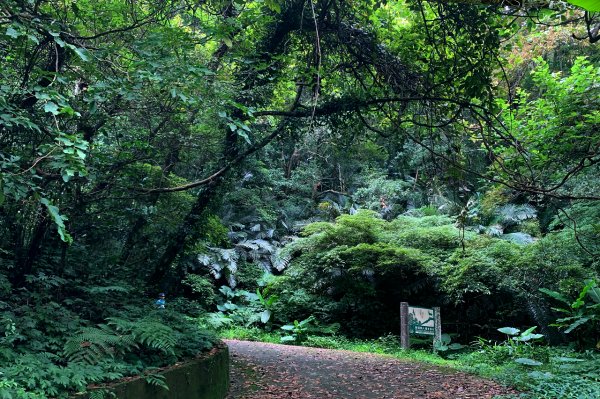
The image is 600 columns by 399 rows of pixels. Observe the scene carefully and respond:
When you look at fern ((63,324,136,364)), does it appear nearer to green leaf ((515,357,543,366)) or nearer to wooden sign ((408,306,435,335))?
green leaf ((515,357,543,366))

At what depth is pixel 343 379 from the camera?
21.6ft

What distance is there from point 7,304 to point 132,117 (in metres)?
2.91

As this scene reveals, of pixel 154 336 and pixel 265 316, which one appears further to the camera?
pixel 265 316

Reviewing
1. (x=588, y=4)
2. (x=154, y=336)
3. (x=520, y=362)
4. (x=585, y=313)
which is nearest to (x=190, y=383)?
(x=154, y=336)

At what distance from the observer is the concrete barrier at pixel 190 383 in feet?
12.0

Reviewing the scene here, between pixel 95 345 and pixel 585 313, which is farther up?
pixel 585 313

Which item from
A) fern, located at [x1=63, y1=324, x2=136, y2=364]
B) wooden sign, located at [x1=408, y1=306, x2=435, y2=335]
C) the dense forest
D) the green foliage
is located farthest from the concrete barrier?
the green foliage

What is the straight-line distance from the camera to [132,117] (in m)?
6.07

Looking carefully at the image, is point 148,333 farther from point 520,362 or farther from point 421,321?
point 421,321

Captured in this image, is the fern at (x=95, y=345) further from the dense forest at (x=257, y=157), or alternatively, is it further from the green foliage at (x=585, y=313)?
the green foliage at (x=585, y=313)

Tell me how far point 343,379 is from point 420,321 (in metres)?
3.90

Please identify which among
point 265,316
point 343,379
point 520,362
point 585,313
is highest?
point 585,313

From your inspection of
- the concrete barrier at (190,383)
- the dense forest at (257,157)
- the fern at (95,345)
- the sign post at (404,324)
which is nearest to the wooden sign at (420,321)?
the sign post at (404,324)

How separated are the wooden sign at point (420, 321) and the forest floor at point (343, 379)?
1.48 m
